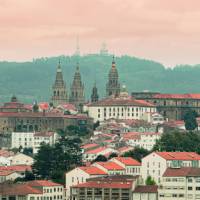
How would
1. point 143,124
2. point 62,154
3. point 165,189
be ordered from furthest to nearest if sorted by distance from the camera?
1. point 143,124
2. point 62,154
3. point 165,189

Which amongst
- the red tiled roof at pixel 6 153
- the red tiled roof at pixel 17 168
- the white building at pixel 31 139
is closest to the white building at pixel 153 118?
the white building at pixel 31 139

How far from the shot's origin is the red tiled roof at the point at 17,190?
105 m

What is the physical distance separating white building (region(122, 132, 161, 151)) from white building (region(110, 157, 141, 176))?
81.8 ft

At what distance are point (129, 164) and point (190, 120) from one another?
177 feet

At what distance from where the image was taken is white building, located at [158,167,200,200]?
3944 inches

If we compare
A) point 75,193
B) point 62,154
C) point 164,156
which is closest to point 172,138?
point 62,154

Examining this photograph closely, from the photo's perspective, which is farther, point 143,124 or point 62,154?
point 143,124

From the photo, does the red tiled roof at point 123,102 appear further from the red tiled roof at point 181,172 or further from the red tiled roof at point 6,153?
the red tiled roof at point 181,172

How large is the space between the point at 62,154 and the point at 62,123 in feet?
150

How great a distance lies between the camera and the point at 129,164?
120312mm

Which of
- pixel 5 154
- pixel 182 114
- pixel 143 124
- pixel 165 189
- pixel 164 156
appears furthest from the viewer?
pixel 182 114

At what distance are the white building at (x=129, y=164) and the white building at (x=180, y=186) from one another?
14484mm

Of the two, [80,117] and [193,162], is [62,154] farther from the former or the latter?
[80,117]

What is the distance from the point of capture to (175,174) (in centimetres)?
10312
